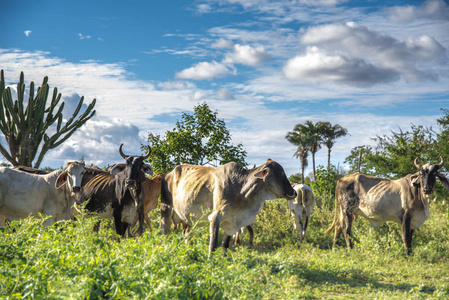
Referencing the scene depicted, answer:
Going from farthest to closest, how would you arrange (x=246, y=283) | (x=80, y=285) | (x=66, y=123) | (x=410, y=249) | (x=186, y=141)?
(x=66, y=123)
(x=186, y=141)
(x=410, y=249)
(x=246, y=283)
(x=80, y=285)

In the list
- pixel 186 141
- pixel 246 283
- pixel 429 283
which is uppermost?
pixel 186 141

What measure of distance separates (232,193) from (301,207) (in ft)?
18.3

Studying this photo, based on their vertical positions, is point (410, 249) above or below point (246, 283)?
below

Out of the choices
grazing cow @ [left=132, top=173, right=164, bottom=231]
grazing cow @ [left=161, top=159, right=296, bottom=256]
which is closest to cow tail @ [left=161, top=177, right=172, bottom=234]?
grazing cow @ [left=161, top=159, right=296, bottom=256]

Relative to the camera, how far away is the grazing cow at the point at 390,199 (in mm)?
10648

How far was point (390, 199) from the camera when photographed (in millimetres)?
11328

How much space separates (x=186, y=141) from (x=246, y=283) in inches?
492

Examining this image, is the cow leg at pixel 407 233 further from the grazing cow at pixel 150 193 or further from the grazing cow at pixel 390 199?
the grazing cow at pixel 150 193

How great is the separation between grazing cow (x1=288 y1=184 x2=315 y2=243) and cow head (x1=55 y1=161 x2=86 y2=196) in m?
6.02

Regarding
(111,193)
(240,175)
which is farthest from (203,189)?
(111,193)

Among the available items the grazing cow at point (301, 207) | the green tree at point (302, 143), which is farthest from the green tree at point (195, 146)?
the green tree at point (302, 143)

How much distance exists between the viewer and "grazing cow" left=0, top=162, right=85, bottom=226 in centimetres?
953

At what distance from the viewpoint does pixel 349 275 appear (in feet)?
27.2

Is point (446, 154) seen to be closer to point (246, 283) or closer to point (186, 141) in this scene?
point (186, 141)
